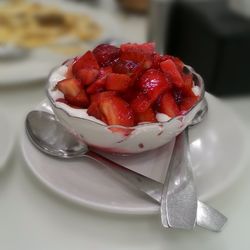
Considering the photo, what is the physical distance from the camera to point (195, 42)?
786mm

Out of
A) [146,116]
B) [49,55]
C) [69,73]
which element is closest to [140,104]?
[146,116]

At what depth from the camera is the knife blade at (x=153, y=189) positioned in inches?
15.3

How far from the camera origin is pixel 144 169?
47 cm

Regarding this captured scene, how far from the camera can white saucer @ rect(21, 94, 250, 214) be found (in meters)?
0.41

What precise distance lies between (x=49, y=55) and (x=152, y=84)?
385mm

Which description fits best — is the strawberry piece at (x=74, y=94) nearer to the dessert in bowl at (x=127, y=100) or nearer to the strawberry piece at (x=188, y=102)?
the dessert in bowl at (x=127, y=100)

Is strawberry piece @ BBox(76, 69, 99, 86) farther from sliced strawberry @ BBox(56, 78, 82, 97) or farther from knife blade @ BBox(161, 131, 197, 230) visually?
knife blade @ BBox(161, 131, 197, 230)

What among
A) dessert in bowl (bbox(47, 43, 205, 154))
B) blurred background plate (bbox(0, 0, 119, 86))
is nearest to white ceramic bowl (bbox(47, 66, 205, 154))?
dessert in bowl (bbox(47, 43, 205, 154))

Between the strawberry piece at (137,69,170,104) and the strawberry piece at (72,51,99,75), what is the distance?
7 centimetres

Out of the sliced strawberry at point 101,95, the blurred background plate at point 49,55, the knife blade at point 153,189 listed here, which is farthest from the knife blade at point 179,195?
the blurred background plate at point 49,55

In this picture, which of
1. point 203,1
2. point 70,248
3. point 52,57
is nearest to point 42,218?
point 70,248

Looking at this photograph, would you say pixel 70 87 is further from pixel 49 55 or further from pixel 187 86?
pixel 49 55

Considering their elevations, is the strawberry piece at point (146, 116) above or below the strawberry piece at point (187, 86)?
below

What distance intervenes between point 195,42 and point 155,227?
481 millimetres
